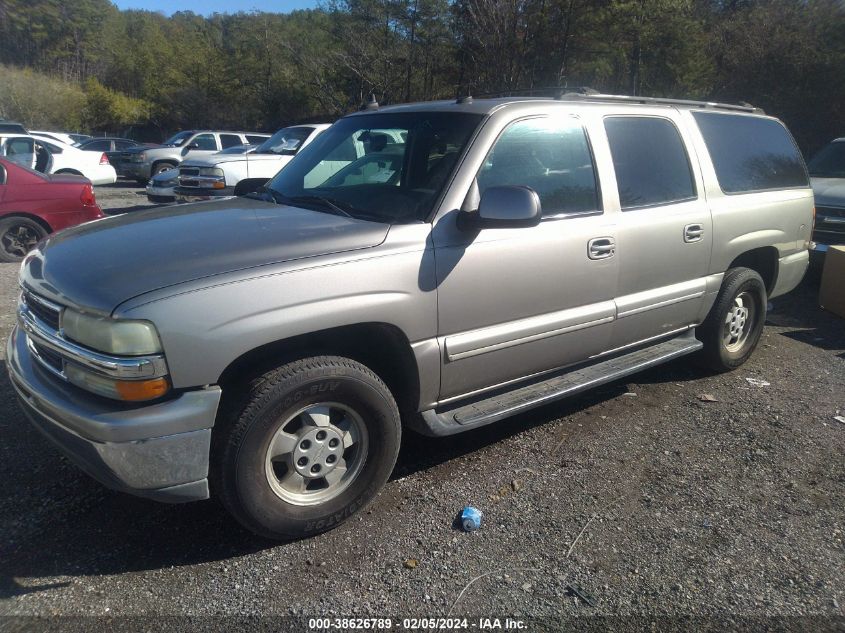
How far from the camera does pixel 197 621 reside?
2527mm

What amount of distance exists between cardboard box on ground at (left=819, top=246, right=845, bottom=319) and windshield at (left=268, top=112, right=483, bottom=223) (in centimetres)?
514

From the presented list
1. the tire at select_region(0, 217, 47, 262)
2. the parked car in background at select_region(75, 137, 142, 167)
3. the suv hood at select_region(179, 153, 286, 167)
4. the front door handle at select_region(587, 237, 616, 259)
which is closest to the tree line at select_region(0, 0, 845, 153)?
the front door handle at select_region(587, 237, 616, 259)

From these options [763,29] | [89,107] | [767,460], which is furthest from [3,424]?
[89,107]

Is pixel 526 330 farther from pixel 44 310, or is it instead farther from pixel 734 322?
pixel 734 322

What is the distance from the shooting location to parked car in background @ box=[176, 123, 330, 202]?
11.3m

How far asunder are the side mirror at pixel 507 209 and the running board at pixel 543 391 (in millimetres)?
957

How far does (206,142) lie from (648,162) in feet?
61.9

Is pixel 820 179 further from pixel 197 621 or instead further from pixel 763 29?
pixel 763 29

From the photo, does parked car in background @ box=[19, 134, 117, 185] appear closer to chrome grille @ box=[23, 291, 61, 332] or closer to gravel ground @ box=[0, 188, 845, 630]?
gravel ground @ box=[0, 188, 845, 630]

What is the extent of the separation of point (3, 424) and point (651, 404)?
4142 millimetres

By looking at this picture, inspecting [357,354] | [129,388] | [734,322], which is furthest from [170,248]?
[734,322]

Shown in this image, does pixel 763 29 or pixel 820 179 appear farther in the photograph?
pixel 763 29

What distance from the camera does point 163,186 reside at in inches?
535

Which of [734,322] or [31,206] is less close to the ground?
[31,206]
